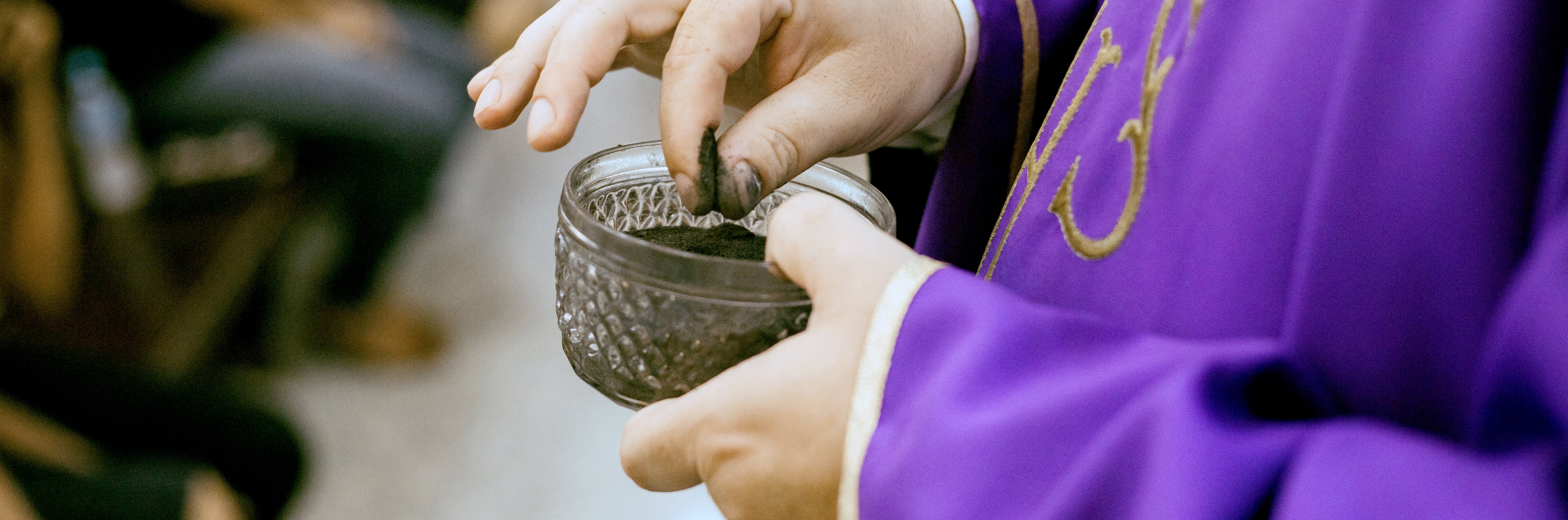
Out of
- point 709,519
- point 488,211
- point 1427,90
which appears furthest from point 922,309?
point 488,211

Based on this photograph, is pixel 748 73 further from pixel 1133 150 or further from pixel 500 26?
pixel 500 26

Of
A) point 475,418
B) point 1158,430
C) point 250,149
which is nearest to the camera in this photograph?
point 1158,430

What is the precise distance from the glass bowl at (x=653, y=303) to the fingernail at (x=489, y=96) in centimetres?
5

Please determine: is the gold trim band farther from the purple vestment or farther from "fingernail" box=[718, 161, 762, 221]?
"fingernail" box=[718, 161, 762, 221]

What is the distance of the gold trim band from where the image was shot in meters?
0.37

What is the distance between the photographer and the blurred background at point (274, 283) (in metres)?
1.39

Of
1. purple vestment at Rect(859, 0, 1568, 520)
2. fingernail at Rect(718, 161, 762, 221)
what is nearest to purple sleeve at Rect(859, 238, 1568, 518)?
purple vestment at Rect(859, 0, 1568, 520)

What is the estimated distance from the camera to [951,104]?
0.65m

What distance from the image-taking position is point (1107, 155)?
1.44 ft

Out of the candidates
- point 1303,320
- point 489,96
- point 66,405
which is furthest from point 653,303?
point 66,405

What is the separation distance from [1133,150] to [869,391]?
156mm

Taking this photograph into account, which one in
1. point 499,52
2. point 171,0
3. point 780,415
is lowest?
point 499,52

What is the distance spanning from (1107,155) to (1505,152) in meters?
0.14

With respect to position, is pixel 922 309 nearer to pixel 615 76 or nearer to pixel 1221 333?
pixel 1221 333
